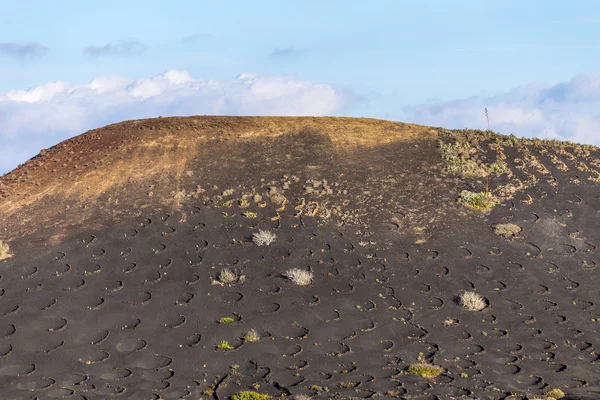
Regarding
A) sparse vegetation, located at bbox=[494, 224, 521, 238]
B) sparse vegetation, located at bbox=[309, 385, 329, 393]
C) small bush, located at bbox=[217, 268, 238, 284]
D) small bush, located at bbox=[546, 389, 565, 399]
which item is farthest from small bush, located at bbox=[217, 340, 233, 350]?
sparse vegetation, located at bbox=[494, 224, 521, 238]

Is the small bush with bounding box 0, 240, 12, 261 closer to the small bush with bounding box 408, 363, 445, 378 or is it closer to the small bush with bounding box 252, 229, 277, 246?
the small bush with bounding box 252, 229, 277, 246

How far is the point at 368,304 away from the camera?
99.4 feet

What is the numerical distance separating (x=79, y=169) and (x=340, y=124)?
1746 cm

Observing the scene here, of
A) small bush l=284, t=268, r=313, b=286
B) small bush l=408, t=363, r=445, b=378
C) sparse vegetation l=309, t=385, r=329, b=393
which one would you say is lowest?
A: small bush l=408, t=363, r=445, b=378

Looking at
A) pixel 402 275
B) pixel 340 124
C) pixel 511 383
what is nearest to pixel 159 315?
pixel 402 275

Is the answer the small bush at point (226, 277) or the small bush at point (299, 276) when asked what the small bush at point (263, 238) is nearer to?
the small bush at point (299, 276)

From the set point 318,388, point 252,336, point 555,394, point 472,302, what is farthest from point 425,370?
point 252,336

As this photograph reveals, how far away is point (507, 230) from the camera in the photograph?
121ft

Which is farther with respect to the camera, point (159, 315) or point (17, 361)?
point (159, 315)

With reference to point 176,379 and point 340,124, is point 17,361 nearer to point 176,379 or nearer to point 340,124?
point 176,379

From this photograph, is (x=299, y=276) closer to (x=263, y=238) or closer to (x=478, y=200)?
(x=263, y=238)

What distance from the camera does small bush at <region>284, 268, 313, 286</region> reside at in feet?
104

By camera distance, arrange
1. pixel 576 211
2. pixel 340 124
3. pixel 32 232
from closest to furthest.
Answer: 1. pixel 32 232
2. pixel 576 211
3. pixel 340 124

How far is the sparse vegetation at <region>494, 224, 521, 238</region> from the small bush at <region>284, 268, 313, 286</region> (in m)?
11.0
